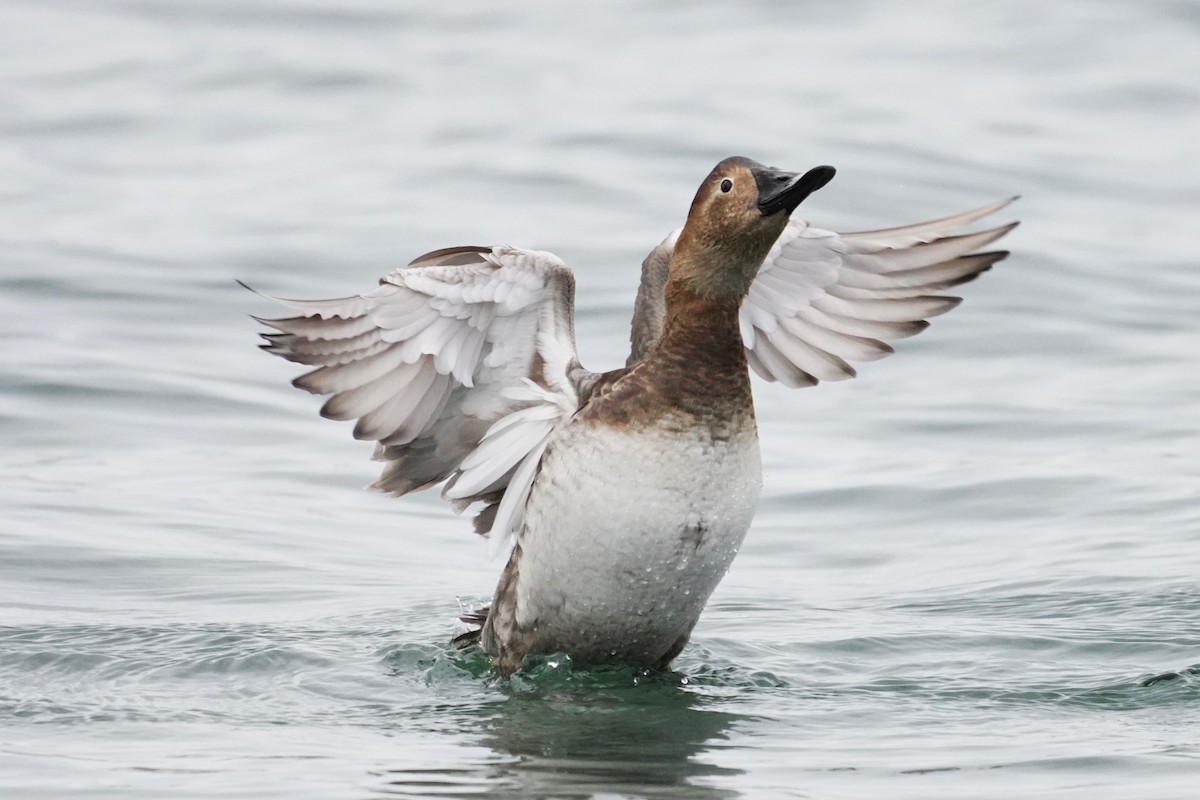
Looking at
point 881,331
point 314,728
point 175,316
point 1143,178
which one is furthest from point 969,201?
point 314,728

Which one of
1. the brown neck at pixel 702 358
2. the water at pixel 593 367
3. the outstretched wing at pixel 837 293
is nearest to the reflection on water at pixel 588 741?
the water at pixel 593 367

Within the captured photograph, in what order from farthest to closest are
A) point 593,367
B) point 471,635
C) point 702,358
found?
point 593,367, point 471,635, point 702,358

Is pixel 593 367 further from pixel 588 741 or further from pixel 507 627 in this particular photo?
pixel 588 741

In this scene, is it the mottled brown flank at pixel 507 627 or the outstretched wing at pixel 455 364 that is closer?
the outstretched wing at pixel 455 364

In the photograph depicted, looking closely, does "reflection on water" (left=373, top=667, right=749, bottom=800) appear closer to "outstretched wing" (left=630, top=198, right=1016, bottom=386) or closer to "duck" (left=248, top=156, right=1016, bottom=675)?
"duck" (left=248, top=156, right=1016, bottom=675)

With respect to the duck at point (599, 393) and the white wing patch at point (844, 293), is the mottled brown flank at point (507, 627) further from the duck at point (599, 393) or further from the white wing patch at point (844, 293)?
the white wing patch at point (844, 293)

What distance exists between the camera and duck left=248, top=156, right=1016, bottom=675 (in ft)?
21.2

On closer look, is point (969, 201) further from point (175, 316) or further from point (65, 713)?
point (65, 713)

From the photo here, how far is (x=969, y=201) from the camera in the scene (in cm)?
1628

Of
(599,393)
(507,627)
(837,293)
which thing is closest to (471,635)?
(507,627)

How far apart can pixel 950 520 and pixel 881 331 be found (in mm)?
2582

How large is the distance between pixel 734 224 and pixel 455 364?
3.86 ft

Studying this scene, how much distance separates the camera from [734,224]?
6.51 meters

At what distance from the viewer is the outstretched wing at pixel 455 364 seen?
22.2ft
